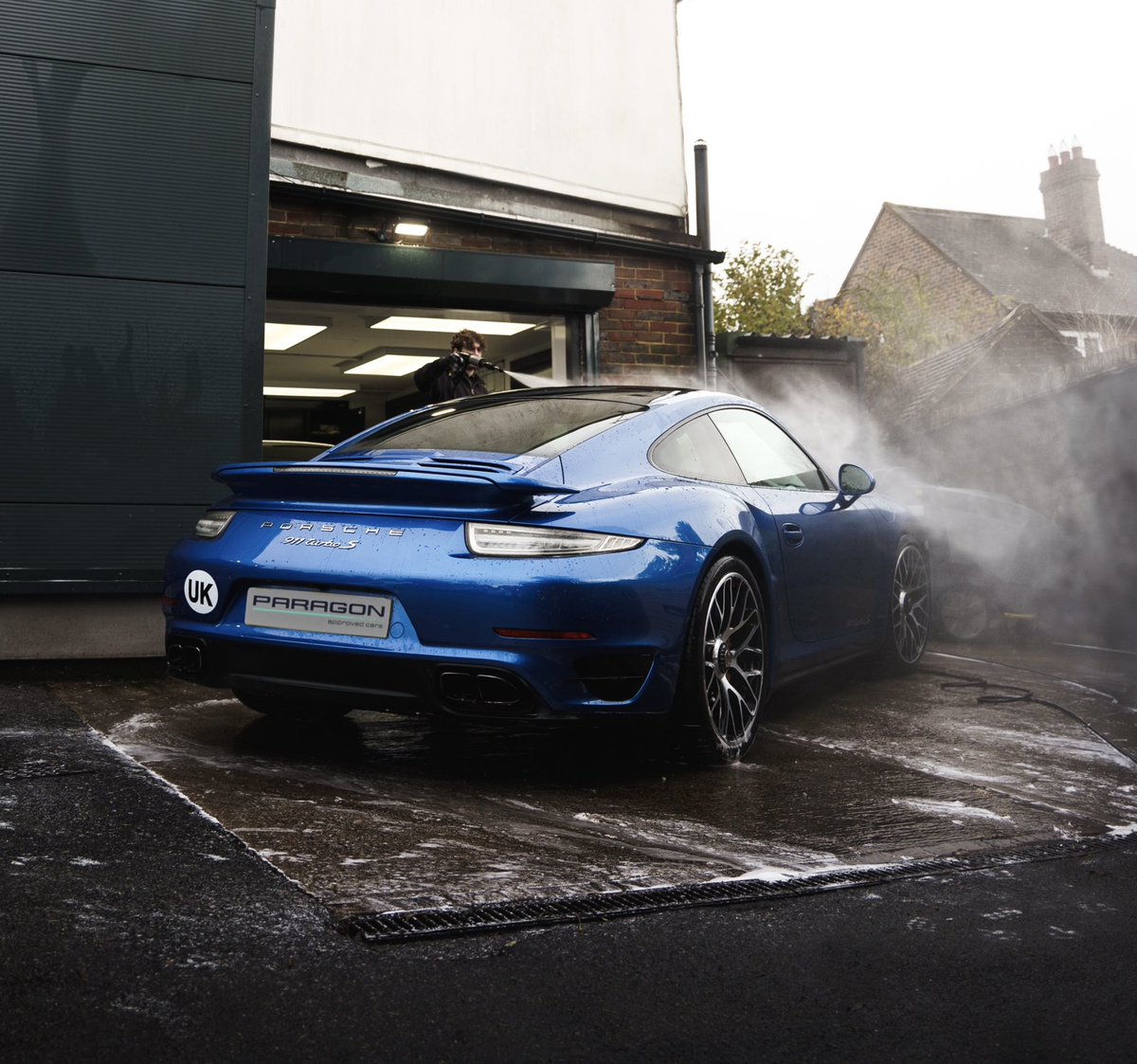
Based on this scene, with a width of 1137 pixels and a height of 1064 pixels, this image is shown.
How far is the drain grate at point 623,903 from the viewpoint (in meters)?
2.59

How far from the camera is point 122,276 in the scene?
22.2ft

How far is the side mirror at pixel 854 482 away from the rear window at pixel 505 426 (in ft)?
4.47

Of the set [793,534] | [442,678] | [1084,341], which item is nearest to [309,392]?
[793,534]

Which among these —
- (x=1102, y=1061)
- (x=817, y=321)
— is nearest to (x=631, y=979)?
(x=1102, y=1061)

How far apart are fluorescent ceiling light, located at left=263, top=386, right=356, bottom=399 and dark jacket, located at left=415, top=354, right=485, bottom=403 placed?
6838 mm

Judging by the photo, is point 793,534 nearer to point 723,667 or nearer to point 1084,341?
point 723,667

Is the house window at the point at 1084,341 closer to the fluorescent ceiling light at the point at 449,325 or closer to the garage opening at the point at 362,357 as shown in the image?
the garage opening at the point at 362,357

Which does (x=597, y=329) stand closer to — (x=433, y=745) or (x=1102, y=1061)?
(x=433, y=745)

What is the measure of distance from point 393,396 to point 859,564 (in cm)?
1169

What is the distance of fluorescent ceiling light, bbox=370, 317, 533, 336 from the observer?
1091cm

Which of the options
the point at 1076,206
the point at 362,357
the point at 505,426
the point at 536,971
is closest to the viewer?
the point at 536,971

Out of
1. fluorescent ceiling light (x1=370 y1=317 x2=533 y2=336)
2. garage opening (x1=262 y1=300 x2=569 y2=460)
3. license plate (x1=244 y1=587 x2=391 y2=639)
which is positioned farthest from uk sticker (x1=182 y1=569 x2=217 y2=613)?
fluorescent ceiling light (x1=370 y1=317 x2=533 y2=336)

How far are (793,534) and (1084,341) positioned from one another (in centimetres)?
3255

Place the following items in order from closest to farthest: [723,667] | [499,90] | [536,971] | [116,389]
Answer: [536,971], [723,667], [116,389], [499,90]
